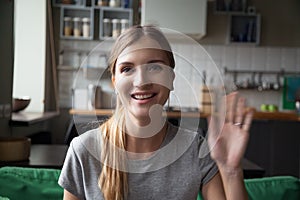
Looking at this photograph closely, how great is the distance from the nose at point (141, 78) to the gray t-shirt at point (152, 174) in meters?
0.20

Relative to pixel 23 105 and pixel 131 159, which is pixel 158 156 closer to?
pixel 131 159

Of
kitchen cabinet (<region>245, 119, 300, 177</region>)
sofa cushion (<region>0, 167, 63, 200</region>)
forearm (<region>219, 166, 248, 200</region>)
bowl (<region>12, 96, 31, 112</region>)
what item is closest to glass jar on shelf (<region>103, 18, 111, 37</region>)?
bowl (<region>12, 96, 31, 112</region>)

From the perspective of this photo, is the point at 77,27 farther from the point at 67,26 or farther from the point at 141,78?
the point at 141,78

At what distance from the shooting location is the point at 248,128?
0.82 m

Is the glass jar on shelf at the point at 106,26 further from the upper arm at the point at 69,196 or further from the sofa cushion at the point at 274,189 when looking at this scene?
the upper arm at the point at 69,196

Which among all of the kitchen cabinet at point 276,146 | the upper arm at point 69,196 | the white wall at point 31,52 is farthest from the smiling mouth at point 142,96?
the kitchen cabinet at point 276,146

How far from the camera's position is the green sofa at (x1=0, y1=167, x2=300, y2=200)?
124 centimetres

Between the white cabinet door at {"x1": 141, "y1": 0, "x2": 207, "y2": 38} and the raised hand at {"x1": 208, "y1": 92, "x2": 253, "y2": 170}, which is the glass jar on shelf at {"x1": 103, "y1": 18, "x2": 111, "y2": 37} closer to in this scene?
the white cabinet door at {"x1": 141, "y1": 0, "x2": 207, "y2": 38}

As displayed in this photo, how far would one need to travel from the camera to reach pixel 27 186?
1256 millimetres

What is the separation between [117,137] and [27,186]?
474 millimetres

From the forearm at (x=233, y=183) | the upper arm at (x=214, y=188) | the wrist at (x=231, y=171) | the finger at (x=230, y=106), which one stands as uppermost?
the finger at (x=230, y=106)

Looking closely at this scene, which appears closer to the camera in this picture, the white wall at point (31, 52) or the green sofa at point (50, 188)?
the green sofa at point (50, 188)

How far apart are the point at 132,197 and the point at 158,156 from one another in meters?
0.14

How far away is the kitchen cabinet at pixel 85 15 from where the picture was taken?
4.07 metres
